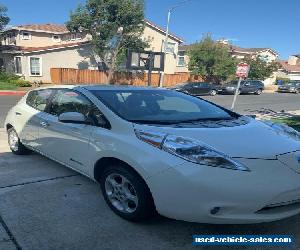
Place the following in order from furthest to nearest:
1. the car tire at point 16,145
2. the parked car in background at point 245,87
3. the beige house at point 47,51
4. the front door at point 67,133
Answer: the parked car in background at point 245,87, the beige house at point 47,51, the car tire at point 16,145, the front door at point 67,133

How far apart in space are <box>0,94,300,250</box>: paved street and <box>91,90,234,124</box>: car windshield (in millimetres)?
1101

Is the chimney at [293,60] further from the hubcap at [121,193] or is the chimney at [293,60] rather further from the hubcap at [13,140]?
the hubcap at [121,193]

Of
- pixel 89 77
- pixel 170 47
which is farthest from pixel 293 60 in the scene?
pixel 89 77

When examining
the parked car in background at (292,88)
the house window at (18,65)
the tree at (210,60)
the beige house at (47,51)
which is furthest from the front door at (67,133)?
the parked car in background at (292,88)

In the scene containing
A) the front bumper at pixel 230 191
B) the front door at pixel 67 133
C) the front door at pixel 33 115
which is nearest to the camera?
the front bumper at pixel 230 191

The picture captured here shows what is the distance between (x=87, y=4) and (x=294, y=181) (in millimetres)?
28389

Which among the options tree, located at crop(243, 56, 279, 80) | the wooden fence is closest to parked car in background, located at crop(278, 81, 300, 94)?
tree, located at crop(243, 56, 279, 80)

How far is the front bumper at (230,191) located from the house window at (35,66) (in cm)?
2948

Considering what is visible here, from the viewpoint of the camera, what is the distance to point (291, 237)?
3.41 m

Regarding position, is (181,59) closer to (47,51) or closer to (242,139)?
(47,51)

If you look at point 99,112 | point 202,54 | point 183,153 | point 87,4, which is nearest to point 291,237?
point 183,153

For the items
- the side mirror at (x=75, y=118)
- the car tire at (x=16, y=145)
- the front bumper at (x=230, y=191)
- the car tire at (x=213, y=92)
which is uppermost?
the side mirror at (x=75, y=118)

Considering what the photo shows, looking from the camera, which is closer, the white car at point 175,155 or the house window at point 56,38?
the white car at point 175,155

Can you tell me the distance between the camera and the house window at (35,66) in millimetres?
30206
